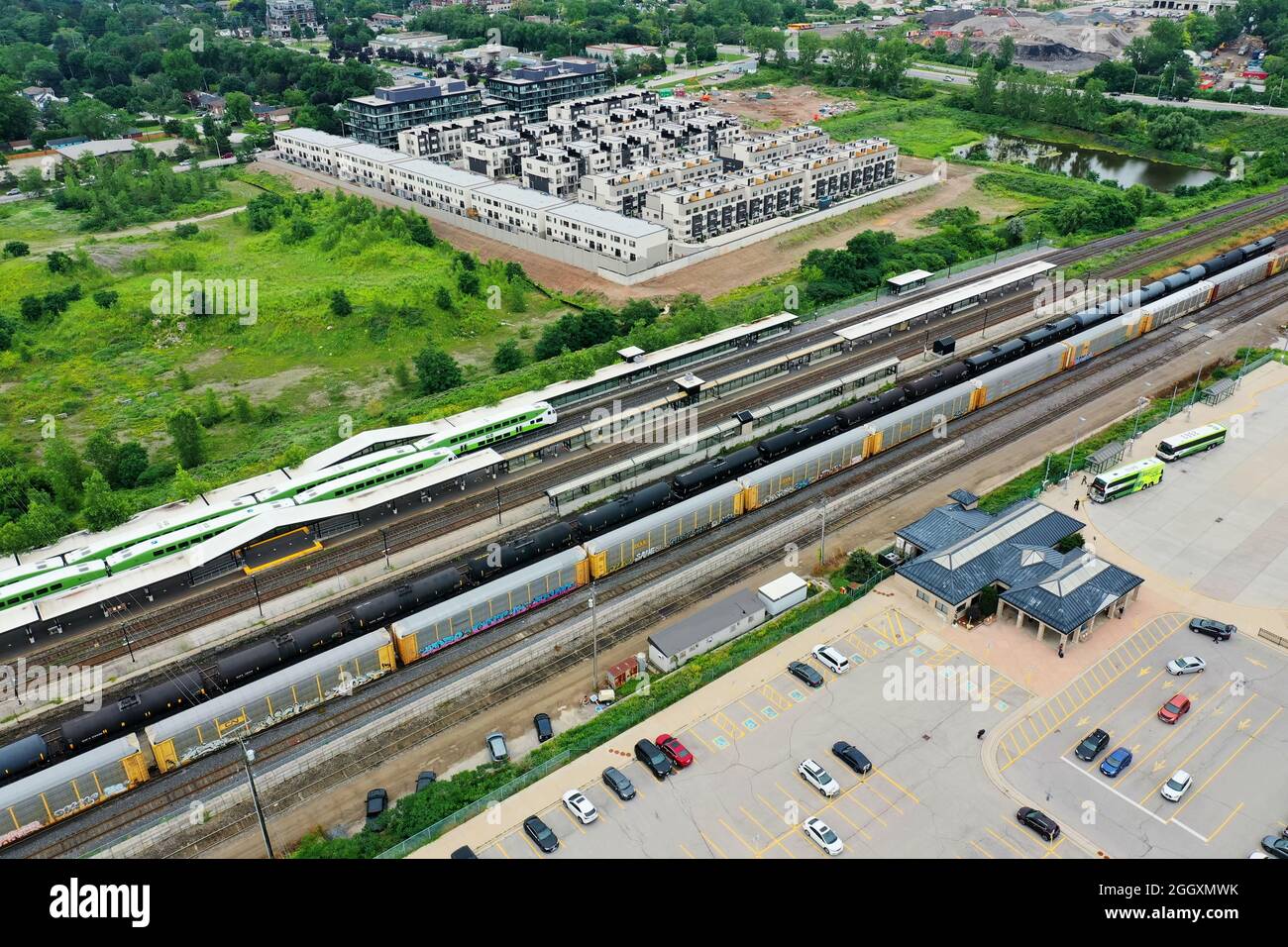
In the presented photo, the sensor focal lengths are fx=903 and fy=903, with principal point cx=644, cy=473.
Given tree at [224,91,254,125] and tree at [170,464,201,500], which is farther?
tree at [224,91,254,125]

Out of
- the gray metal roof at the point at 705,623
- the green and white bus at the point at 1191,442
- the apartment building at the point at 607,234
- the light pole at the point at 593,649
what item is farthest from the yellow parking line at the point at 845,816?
the apartment building at the point at 607,234

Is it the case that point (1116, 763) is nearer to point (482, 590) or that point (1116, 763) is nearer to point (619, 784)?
point (619, 784)

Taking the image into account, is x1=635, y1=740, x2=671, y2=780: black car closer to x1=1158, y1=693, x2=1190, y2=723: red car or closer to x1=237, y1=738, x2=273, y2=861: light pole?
x1=237, y1=738, x2=273, y2=861: light pole

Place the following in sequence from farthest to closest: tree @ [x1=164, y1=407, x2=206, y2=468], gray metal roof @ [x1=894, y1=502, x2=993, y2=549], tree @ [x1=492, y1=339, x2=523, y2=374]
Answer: tree @ [x1=492, y1=339, x2=523, y2=374], tree @ [x1=164, y1=407, x2=206, y2=468], gray metal roof @ [x1=894, y1=502, x2=993, y2=549]

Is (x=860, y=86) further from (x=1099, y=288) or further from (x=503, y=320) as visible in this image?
(x=503, y=320)

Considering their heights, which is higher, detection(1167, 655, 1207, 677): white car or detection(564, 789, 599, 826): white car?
detection(1167, 655, 1207, 677): white car

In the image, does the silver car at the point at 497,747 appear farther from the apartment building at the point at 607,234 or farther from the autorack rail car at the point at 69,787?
the apartment building at the point at 607,234

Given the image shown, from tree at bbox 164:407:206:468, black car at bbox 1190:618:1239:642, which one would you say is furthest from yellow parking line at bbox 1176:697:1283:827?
tree at bbox 164:407:206:468

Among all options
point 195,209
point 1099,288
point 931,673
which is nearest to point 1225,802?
point 931,673
